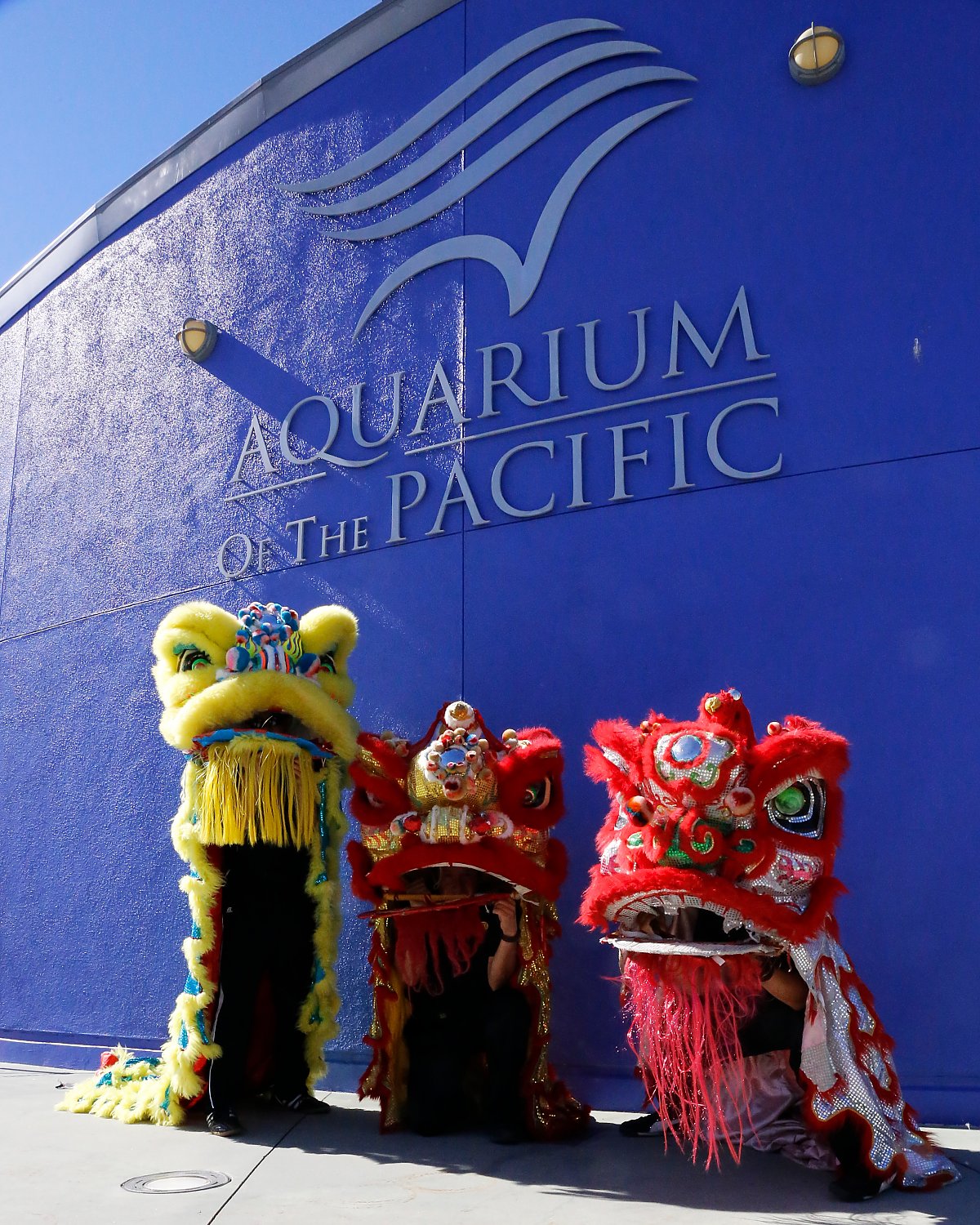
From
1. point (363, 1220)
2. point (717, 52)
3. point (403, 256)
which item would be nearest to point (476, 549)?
point (403, 256)

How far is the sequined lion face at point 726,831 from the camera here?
2.96 metres

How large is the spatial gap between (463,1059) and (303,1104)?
721 mm

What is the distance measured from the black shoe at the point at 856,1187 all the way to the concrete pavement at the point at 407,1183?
0.03 meters

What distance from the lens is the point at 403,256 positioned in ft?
18.6

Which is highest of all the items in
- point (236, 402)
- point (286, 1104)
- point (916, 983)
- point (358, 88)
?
point (358, 88)

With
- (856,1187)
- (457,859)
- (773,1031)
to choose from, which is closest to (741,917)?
(773,1031)

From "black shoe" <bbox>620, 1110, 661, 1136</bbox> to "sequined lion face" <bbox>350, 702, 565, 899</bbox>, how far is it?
815 mm

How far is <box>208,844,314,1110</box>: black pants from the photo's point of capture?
4.09 meters

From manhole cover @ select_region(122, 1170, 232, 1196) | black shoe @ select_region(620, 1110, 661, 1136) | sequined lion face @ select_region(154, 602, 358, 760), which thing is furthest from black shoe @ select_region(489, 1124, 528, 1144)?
sequined lion face @ select_region(154, 602, 358, 760)

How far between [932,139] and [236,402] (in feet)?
12.1

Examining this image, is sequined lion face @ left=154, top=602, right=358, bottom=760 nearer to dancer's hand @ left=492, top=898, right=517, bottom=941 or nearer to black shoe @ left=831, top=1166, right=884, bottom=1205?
dancer's hand @ left=492, top=898, right=517, bottom=941

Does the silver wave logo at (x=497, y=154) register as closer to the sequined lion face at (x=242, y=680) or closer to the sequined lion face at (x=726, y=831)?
the sequined lion face at (x=242, y=680)

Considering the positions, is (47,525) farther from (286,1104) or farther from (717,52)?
(717,52)

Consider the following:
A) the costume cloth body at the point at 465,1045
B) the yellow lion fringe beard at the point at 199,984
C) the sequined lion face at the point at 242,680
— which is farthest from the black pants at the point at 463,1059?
the sequined lion face at the point at 242,680
